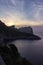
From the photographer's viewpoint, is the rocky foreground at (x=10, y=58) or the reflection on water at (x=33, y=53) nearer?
the rocky foreground at (x=10, y=58)

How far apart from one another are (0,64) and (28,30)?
157340 mm

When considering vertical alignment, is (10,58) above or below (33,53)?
below

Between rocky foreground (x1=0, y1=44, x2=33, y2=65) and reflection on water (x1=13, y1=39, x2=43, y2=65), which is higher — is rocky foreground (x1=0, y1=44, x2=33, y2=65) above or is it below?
below

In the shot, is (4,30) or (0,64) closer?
(0,64)

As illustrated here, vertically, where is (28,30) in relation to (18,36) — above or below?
above

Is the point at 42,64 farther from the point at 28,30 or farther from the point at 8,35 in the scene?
the point at 28,30

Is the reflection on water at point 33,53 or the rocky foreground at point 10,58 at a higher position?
the reflection on water at point 33,53

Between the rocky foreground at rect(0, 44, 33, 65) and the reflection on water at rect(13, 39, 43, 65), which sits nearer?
the rocky foreground at rect(0, 44, 33, 65)

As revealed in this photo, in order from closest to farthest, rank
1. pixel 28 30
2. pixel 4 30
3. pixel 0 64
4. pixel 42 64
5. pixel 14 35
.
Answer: pixel 0 64 → pixel 42 64 → pixel 4 30 → pixel 14 35 → pixel 28 30

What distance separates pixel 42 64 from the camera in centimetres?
3647

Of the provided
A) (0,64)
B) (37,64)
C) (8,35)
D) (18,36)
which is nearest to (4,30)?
(8,35)

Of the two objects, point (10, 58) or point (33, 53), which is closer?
point (10, 58)

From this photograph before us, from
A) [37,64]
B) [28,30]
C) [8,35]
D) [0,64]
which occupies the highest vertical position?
[28,30]

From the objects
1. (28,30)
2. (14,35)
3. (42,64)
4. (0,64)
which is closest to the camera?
(0,64)
